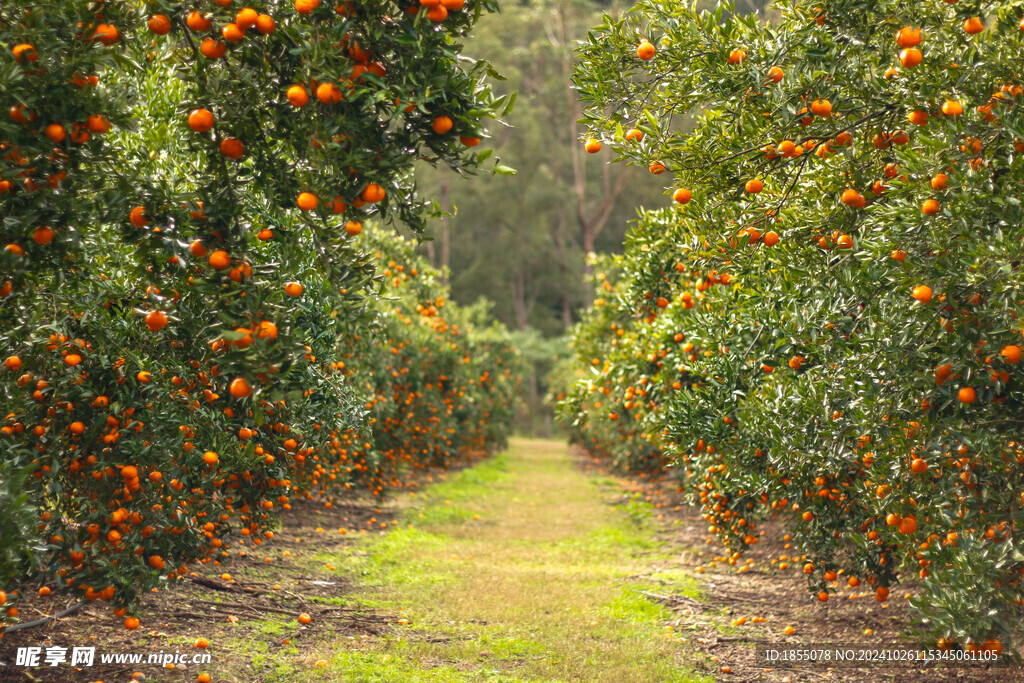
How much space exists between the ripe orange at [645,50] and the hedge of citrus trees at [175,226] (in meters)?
1.01

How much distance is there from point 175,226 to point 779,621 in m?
5.50

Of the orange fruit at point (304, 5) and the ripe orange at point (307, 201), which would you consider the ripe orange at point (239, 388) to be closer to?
the ripe orange at point (307, 201)

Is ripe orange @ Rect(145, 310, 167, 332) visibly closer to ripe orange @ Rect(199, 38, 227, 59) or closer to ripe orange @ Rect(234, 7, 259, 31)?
ripe orange @ Rect(199, 38, 227, 59)

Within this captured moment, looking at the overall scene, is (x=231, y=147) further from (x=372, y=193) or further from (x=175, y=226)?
(x=372, y=193)

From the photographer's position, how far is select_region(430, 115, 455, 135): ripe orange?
289cm

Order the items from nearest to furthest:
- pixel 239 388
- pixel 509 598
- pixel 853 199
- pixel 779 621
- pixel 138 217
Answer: pixel 239 388
pixel 138 217
pixel 853 199
pixel 779 621
pixel 509 598

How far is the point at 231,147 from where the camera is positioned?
290 centimetres

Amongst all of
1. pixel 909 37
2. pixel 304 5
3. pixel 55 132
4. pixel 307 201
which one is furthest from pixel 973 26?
pixel 55 132

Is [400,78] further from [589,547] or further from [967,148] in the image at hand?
[589,547]

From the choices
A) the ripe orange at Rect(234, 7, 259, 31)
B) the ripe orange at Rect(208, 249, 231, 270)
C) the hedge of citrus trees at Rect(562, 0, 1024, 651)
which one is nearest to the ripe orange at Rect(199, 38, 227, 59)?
the ripe orange at Rect(234, 7, 259, 31)

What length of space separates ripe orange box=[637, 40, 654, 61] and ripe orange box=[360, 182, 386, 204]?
1874 mm

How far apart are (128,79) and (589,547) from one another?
7.06 m

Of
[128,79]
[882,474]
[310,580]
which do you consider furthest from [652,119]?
[310,580]

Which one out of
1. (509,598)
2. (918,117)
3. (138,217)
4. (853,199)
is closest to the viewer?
(138,217)
